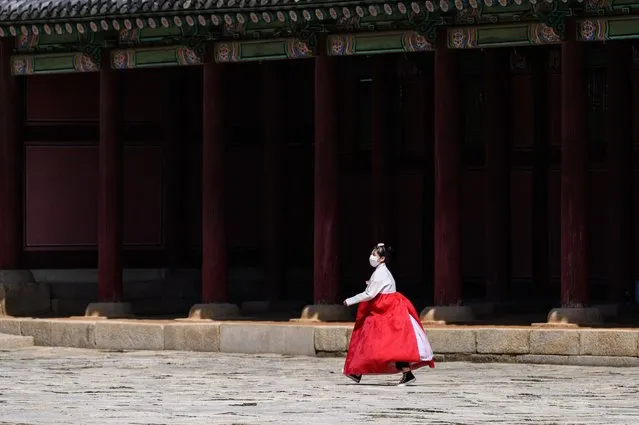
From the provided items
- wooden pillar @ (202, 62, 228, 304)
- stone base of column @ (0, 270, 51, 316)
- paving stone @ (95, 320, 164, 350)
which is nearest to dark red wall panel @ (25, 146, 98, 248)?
stone base of column @ (0, 270, 51, 316)

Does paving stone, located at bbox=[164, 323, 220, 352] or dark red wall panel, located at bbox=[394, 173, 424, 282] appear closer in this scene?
paving stone, located at bbox=[164, 323, 220, 352]

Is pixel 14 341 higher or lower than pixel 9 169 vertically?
lower

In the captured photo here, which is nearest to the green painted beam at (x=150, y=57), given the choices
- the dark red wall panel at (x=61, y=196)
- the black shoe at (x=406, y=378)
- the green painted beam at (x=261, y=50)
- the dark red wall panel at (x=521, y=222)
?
the green painted beam at (x=261, y=50)

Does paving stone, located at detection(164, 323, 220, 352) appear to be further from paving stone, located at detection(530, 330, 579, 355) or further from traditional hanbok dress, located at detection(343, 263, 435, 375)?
traditional hanbok dress, located at detection(343, 263, 435, 375)

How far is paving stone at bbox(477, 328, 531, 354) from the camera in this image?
2400 cm

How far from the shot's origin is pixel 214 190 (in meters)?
27.5

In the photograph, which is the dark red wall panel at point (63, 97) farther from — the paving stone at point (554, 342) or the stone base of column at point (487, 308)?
the paving stone at point (554, 342)

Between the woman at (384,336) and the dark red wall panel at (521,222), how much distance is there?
37.3 feet

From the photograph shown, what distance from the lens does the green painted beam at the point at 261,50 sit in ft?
88.4

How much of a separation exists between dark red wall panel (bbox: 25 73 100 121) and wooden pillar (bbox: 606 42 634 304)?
8722mm

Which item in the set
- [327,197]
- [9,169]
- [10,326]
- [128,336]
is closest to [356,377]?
[327,197]

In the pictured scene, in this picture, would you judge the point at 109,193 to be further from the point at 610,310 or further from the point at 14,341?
the point at 610,310

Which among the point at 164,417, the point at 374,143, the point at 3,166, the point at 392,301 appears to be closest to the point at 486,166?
the point at 374,143

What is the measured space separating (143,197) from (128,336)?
525 cm
